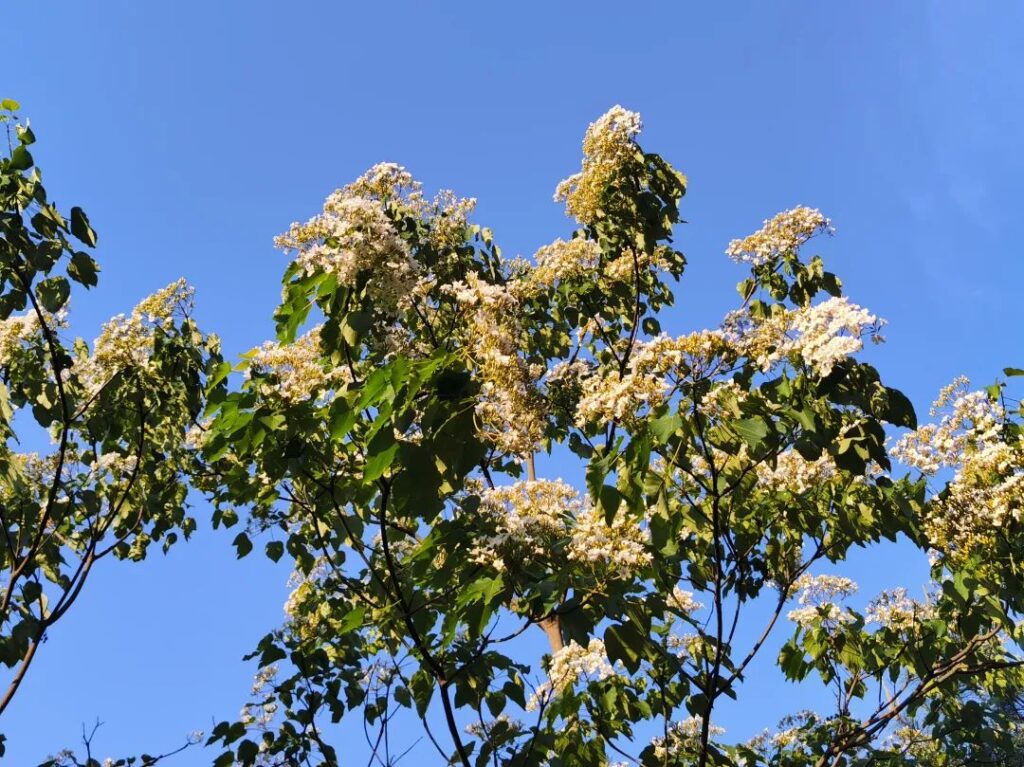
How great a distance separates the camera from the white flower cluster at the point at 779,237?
238 inches

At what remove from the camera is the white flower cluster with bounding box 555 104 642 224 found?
18.7ft

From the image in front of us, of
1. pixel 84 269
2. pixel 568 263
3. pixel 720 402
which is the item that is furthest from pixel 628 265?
pixel 84 269

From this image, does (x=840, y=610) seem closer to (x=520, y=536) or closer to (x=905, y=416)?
(x=905, y=416)

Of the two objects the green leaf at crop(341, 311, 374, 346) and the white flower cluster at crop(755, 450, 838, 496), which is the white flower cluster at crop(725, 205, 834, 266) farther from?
the green leaf at crop(341, 311, 374, 346)

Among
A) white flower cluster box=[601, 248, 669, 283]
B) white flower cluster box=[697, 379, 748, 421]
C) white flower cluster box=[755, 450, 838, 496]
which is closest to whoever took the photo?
white flower cluster box=[697, 379, 748, 421]

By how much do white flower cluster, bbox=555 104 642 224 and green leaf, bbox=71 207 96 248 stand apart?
317 cm

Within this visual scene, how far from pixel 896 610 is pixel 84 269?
681 centimetres

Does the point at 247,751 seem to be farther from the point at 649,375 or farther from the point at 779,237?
the point at 779,237

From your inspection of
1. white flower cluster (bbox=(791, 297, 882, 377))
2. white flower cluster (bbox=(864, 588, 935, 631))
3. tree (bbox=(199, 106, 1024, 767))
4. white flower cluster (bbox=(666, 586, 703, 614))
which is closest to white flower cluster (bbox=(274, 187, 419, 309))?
tree (bbox=(199, 106, 1024, 767))

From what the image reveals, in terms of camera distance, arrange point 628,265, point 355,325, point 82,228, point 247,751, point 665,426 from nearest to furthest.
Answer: point 665,426 < point 355,325 < point 82,228 < point 247,751 < point 628,265

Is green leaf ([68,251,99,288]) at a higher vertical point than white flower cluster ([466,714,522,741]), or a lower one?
higher

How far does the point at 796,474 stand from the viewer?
606 centimetres

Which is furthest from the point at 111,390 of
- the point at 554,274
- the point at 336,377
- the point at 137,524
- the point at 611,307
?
the point at 611,307

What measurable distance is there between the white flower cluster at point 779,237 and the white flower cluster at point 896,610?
3.18 metres
